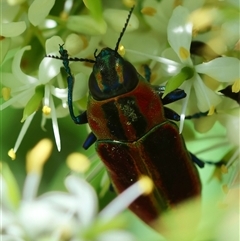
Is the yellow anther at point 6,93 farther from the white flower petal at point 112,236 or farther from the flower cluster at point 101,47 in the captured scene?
the white flower petal at point 112,236

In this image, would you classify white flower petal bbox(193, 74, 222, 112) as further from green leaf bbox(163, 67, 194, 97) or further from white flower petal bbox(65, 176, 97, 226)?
white flower petal bbox(65, 176, 97, 226)

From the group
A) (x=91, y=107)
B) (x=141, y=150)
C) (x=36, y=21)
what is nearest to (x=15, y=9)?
(x=36, y=21)

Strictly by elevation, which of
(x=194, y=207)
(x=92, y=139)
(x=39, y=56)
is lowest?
(x=194, y=207)

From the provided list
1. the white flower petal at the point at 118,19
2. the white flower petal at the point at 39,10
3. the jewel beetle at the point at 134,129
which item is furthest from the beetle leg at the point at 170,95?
the white flower petal at the point at 39,10

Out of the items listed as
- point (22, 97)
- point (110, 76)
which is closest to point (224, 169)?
point (110, 76)

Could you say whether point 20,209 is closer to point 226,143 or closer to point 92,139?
point 92,139
